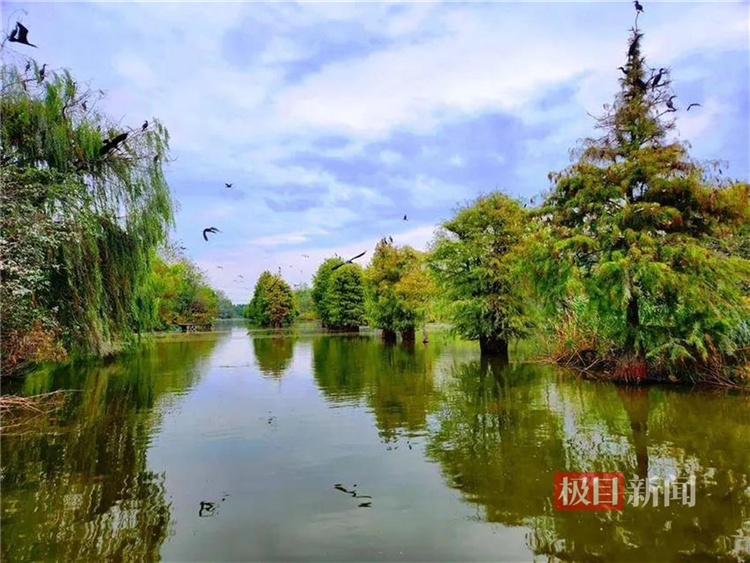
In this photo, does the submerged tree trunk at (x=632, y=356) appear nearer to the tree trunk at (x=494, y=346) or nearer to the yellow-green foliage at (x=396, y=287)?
the tree trunk at (x=494, y=346)

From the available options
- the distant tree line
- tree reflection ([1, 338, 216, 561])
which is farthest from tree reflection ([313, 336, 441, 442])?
the distant tree line

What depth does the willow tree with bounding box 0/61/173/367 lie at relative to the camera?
10.3m

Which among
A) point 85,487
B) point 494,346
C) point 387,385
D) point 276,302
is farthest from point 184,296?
point 85,487

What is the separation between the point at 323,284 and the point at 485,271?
43.2 meters

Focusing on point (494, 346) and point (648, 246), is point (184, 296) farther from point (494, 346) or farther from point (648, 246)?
point (648, 246)

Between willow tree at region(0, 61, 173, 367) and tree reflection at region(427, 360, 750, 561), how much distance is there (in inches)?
356

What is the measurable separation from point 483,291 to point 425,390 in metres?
9.02

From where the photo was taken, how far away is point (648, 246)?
12594 mm

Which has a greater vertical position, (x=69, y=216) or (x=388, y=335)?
(x=69, y=216)

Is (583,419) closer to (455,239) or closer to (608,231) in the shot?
(608,231)

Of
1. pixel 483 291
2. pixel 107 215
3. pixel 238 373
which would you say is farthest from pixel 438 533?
pixel 483 291

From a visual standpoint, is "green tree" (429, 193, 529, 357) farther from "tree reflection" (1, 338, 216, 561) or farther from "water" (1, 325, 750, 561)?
"tree reflection" (1, 338, 216, 561)

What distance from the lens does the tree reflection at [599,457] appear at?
14.9 ft

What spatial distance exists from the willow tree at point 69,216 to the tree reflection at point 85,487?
7.17 feet
